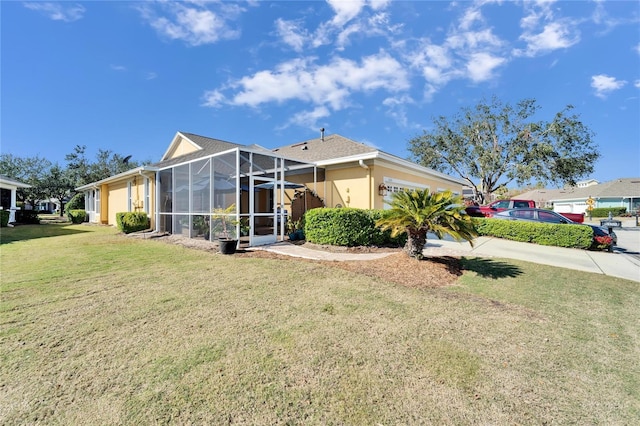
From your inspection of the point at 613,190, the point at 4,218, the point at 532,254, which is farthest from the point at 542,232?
the point at 613,190

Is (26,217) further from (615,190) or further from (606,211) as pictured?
(615,190)

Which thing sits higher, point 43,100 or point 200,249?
point 43,100

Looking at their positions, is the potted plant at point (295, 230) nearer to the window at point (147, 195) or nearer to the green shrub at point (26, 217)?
the window at point (147, 195)

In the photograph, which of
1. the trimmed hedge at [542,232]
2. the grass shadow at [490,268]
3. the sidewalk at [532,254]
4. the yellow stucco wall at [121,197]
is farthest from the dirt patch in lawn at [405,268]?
the yellow stucco wall at [121,197]

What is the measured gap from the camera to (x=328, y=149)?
13492 mm

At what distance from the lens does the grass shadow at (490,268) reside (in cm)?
644

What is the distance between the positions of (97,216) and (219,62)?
1682cm

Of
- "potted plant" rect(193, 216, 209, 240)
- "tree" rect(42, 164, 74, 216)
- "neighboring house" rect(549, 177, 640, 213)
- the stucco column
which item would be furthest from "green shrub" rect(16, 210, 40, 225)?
"neighboring house" rect(549, 177, 640, 213)

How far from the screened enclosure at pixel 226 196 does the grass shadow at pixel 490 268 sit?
6.59m

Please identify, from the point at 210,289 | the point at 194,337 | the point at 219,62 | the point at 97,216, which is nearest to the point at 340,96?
the point at 219,62

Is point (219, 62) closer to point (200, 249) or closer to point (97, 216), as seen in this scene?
point (200, 249)

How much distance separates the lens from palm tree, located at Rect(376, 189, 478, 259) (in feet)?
21.0

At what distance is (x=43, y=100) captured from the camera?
63.0 ft

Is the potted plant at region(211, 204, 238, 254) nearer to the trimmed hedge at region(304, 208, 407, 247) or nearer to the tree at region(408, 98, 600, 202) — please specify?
the trimmed hedge at region(304, 208, 407, 247)
